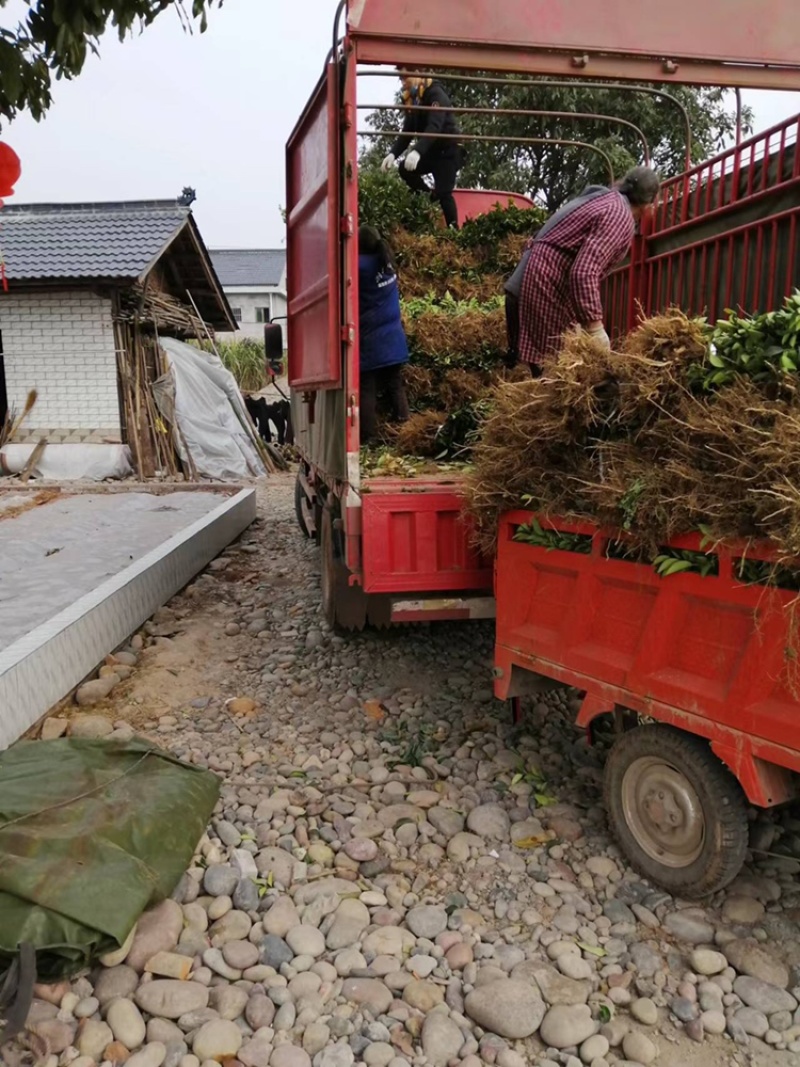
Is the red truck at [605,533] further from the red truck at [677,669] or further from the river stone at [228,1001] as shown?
the river stone at [228,1001]

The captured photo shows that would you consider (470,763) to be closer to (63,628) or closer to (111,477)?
(63,628)

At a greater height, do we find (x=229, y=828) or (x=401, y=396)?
(x=401, y=396)

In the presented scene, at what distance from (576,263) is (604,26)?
1.04 m

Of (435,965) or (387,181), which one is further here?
(387,181)

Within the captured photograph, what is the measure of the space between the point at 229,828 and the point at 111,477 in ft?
37.7

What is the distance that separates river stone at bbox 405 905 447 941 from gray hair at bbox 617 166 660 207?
3.72 m

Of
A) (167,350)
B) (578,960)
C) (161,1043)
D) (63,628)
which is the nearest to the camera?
(161,1043)

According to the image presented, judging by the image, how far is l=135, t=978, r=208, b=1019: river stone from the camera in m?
2.36

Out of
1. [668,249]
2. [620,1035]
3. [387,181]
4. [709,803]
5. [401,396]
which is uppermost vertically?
[387,181]

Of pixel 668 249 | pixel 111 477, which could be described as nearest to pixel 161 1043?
pixel 668 249

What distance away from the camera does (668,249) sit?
509cm

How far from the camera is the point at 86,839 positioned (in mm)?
2754

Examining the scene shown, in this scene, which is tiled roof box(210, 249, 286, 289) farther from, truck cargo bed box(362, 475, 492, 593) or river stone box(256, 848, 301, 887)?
river stone box(256, 848, 301, 887)

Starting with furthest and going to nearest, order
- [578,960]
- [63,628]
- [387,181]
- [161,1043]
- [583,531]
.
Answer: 1. [387,181]
2. [63,628]
3. [583,531]
4. [578,960]
5. [161,1043]
